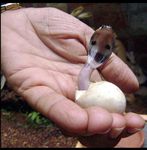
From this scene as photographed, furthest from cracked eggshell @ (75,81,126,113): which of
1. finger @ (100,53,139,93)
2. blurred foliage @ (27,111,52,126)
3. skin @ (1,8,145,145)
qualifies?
blurred foliage @ (27,111,52,126)

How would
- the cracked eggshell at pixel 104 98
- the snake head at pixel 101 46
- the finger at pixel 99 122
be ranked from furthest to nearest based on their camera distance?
the snake head at pixel 101 46, the cracked eggshell at pixel 104 98, the finger at pixel 99 122

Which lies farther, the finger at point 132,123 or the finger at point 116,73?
the finger at point 116,73

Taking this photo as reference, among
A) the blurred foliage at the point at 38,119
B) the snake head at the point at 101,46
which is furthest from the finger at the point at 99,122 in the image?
the blurred foliage at the point at 38,119

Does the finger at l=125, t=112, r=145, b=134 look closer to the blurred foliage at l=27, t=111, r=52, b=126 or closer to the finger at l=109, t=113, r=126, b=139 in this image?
the finger at l=109, t=113, r=126, b=139

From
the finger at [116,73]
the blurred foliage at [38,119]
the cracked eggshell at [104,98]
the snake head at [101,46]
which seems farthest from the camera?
the blurred foliage at [38,119]

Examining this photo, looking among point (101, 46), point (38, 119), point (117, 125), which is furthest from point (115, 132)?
point (38, 119)

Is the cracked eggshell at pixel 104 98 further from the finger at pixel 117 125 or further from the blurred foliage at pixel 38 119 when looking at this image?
the blurred foliage at pixel 38 119

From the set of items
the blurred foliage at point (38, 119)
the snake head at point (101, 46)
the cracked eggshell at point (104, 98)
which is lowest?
the blurred foliage at point (38, 119)

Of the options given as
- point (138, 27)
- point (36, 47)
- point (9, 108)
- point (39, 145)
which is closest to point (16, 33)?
point (36, 47)

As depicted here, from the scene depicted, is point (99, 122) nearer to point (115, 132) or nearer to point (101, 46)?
point (115, 132)

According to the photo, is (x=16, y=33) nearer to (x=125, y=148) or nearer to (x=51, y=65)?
(x=51, y=65)
